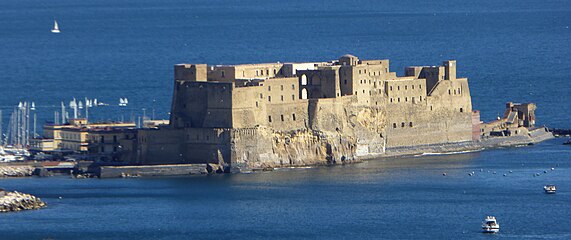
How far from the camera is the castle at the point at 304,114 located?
4136 inches

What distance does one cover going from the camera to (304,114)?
108125 millimetres

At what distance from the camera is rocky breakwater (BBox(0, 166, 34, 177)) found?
4043 inches

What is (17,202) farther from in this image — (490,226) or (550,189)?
(550,189)

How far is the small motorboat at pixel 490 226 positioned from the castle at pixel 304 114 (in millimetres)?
19301

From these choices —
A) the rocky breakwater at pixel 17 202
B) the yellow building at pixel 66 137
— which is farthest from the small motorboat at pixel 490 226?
the yellow building at pixel 66 137

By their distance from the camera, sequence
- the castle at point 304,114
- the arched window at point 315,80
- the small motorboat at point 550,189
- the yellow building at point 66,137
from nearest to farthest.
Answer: the small motorboat at point 550,189
the castle at point 304,114
the yellow building at point 66,137
the arched window at point 315,80

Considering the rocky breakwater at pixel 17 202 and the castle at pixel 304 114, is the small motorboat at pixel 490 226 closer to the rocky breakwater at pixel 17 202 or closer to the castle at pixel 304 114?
the rocky breakwater at pixel 17 202

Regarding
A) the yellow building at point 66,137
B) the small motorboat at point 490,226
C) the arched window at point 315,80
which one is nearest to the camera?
the small motorboat at point 490,226

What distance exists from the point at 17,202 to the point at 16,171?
10618mm

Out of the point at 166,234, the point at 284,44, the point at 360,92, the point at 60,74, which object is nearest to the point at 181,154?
the point at 360,92

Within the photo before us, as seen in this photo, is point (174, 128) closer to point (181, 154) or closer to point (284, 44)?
point (181, 154)

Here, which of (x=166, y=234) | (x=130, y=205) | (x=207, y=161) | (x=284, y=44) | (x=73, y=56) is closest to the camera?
(x=166, y=234)

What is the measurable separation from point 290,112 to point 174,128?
5.51 m

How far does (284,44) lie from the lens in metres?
198
